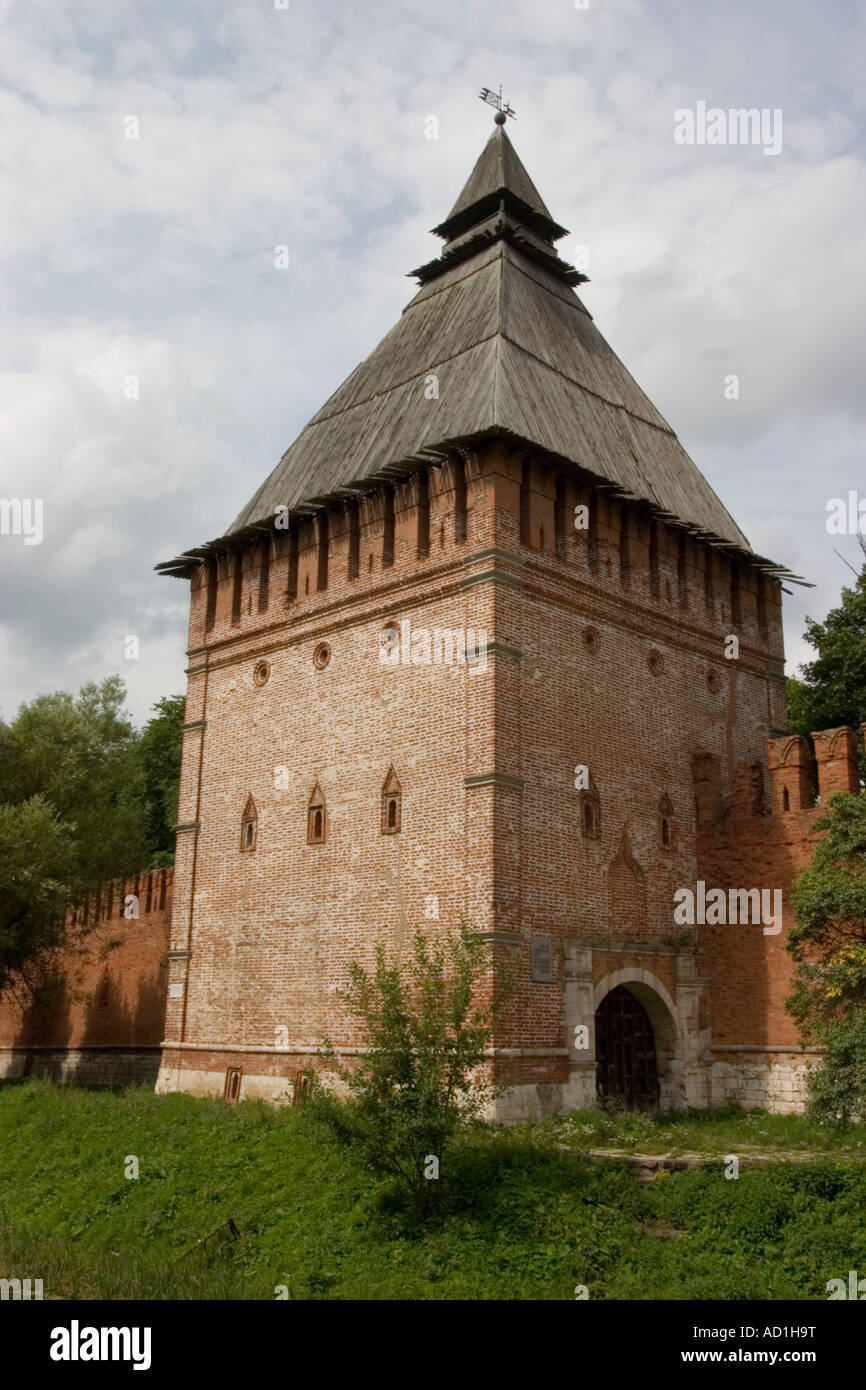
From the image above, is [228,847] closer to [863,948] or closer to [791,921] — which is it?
[791,921]

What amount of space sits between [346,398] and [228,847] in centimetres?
862

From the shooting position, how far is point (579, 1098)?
16.0m

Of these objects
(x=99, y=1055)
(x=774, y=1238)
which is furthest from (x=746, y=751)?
(x=99, y=1055)

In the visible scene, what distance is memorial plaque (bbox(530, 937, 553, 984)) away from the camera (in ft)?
52.1

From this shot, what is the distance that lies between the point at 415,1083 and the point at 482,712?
5.20 m

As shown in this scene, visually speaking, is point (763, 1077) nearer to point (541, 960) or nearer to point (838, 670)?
point (541, 960)

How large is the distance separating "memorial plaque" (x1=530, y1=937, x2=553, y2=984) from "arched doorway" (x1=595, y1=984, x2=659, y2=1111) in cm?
164

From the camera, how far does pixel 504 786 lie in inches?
631

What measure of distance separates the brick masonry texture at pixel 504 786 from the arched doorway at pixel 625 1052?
8.8 inches

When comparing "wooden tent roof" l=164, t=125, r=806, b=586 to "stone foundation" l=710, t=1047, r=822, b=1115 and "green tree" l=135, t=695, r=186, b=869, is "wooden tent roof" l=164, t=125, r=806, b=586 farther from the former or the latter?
"green tree" l=135, t=695, r=186, b=869
